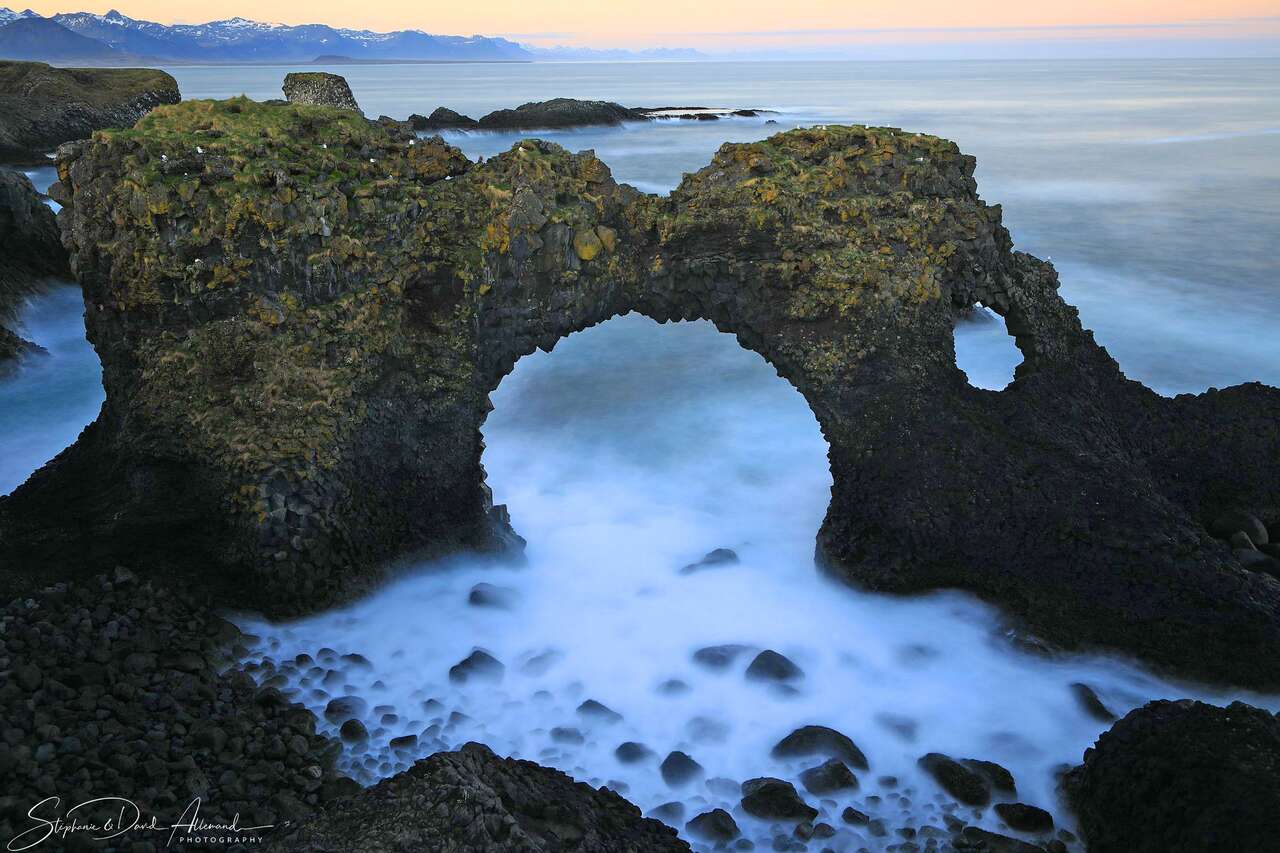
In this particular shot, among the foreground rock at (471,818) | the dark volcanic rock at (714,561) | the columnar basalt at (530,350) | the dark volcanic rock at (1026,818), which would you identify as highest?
the columnar basalt at (530,350)

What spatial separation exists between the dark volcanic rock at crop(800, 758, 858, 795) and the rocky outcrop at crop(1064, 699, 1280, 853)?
1.99 meters

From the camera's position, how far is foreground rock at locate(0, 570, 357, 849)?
25.4ft

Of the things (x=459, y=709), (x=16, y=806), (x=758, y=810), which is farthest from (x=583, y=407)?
(x=16, y=806)

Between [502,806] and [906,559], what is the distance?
660cm

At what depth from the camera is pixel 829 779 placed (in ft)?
29.9

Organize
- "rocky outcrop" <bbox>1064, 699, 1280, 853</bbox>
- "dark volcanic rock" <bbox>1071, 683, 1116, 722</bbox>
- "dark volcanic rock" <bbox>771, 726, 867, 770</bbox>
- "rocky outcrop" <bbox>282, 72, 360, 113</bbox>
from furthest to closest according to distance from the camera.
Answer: "rocky outcrop" <bbox>282, 72, 360, 113</bbox>
"dark volcanic rock" <bbox>1071, 683, 1116, 722</bbox>
"dark volcanic rock" <bbox>771, 726, 867, 770</bbox>
"rocky outcrop" <bbox>1064, 699, 1280, 853</bbox>

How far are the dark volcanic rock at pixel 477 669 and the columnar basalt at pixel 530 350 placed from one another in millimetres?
1871

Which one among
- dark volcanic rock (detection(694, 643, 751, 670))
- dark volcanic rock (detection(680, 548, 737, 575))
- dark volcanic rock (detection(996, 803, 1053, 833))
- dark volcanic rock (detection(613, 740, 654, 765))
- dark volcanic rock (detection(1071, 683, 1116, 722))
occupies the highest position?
dark volcanic rock (detection(1071, 683, 1116, 722))

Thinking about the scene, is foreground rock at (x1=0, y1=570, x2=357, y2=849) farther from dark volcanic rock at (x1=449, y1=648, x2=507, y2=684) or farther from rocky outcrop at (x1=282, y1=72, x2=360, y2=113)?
rocky outcrop at (x1=282, y1=72, x2=360, y2=113)

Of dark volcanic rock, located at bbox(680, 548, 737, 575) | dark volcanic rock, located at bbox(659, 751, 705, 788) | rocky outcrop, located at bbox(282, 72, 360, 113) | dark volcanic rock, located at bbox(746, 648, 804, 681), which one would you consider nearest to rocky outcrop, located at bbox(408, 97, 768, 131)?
rocky outcrop, located at bbox(282, 72, 360, 113)

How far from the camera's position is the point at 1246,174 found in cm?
4584

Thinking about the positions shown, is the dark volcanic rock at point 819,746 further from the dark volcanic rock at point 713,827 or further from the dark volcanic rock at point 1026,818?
the dark volcanic rock at point 1026,818

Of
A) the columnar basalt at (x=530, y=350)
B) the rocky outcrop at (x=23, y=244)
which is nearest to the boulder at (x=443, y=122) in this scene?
the rocky outcrop at (x=23, y=244)

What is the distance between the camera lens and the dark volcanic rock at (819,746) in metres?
9.51
